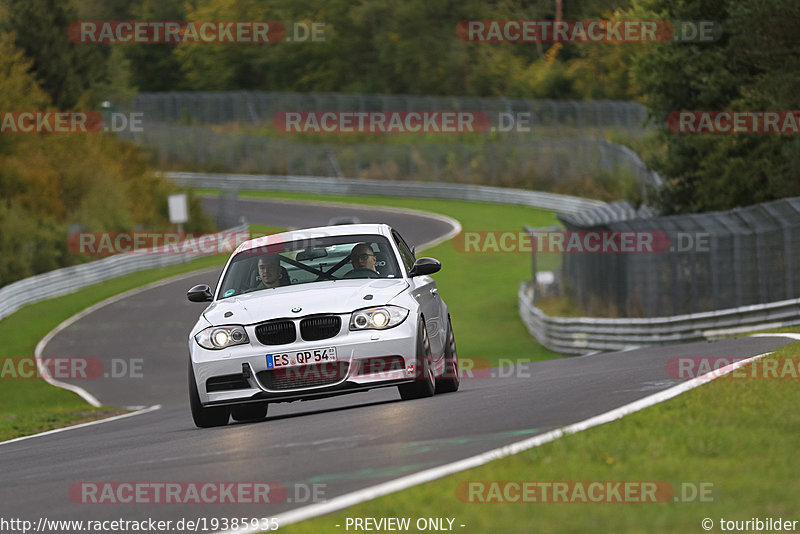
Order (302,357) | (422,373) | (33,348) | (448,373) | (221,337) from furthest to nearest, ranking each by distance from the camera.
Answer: (33,348) < (448,373) < (422,373) < (221,337) < (302,357)

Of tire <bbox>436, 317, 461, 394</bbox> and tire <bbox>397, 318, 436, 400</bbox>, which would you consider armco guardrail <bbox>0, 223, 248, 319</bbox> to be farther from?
tire <bbox>397, 318, 436, 400</bbox>

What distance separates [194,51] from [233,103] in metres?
23.9

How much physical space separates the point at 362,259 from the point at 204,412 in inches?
76.6

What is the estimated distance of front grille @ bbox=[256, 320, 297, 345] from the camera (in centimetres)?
1057

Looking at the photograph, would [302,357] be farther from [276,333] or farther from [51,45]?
[51,45]

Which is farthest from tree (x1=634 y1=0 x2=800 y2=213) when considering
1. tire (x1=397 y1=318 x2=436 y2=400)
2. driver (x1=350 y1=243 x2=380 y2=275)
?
tire (x1=397 y1=318 x2=436 y2=400)

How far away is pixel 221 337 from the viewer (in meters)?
10.7

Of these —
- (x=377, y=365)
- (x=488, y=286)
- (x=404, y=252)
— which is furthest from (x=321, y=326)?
(x=488, y=286)

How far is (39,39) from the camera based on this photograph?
6291cm

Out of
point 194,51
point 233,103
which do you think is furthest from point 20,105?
point 194,51

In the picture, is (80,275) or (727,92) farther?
(80,275)

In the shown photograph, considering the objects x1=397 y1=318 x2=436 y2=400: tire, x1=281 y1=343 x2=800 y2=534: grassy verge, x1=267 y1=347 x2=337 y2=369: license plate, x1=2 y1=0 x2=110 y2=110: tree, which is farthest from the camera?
x1=2 y1=0 x2=110 y2=110: tree

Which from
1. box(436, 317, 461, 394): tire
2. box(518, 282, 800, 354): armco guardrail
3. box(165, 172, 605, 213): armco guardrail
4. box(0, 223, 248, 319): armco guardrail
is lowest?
box(165, 172, 605, 213): armco guardrail

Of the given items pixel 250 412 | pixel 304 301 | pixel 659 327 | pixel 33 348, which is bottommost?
pixel 33 348
